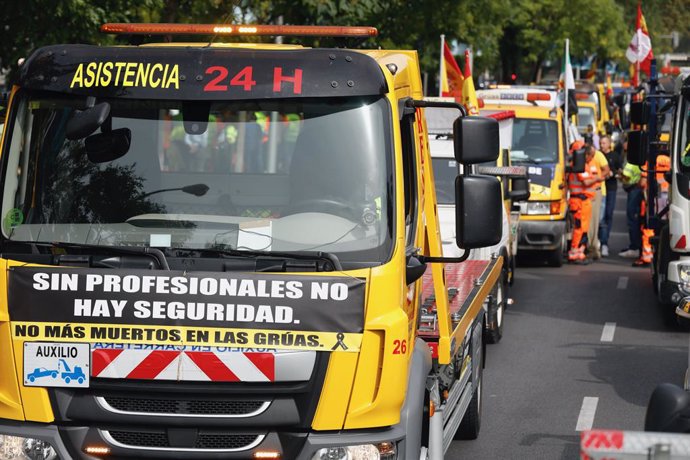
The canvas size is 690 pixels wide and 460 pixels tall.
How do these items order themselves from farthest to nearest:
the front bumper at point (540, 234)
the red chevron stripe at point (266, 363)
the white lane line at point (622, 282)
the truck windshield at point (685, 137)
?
1. the front bumper at point (540, 234)
2. the white lane line at point (622, 282)
3. the truck windshield at point (685, 137)
4. the red chevron stripe at point (266, 363)

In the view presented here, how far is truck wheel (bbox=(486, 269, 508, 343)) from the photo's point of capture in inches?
477

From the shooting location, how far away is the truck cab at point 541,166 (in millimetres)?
18562

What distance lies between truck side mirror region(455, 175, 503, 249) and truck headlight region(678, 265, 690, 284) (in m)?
7.29

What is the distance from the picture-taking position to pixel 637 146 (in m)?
13.8

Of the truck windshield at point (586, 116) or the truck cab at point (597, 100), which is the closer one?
the truck windshield at point (586, 116)

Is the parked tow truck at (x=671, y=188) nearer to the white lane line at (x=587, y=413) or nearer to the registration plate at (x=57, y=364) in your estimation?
the white lane line at (x=587, y=413)

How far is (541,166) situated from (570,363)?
7.12m

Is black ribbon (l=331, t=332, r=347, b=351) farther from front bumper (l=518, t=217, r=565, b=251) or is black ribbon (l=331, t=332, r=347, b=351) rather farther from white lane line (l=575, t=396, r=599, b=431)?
front bumper (l=518, t=217, r=565, b=251)

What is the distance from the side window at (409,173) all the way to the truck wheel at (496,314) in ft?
17.9

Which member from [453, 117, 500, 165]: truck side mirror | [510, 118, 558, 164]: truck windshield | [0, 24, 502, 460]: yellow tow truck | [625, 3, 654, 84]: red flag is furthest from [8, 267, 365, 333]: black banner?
[625, 3, 654, 84]: red flag

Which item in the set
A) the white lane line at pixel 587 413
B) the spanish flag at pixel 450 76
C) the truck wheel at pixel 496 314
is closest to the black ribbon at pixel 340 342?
the white lane line at pixel 587 413

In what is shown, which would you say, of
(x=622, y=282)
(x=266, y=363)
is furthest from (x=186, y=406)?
(x=622, y=282)

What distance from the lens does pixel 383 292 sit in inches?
221

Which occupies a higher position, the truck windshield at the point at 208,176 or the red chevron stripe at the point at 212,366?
the truck windshield at the point at 208,176
